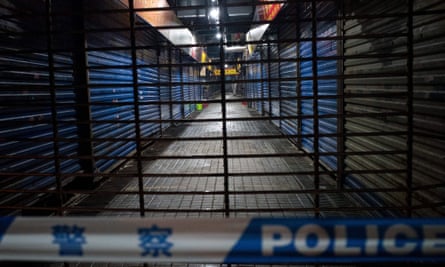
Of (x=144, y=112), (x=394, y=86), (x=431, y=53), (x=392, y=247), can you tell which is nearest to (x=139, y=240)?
(x=392, y=247)

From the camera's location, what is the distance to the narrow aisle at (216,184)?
327cm

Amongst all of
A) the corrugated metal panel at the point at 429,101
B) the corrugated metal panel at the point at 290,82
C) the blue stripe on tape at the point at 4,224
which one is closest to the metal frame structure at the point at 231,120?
the corrugated metal panel at the point at 429,101

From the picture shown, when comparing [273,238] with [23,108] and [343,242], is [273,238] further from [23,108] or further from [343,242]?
[23,108]

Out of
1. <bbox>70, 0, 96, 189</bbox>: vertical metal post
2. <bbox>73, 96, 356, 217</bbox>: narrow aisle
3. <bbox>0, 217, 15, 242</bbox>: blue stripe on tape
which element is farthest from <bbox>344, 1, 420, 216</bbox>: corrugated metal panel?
<bbox>70, 0, 96, 189</bbox>: vertical metal post

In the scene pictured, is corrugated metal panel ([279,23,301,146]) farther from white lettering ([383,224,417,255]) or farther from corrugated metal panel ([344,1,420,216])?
white lettering ([383,224,417,255])

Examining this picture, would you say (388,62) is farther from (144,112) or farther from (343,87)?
(144,112)

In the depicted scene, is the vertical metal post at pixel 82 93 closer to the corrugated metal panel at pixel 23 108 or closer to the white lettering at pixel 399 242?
the corrugated metal panel at pixel 23 108

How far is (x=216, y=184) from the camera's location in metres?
6.16

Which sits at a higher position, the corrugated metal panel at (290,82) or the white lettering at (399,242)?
the corrugated metal panel at (290,82)

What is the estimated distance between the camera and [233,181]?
6.41m

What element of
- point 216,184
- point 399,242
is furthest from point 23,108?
point 399,242

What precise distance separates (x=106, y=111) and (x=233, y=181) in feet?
11.7

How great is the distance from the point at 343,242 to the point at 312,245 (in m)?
0.20

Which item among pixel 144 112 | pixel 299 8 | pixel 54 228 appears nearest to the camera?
pixel 54 228
